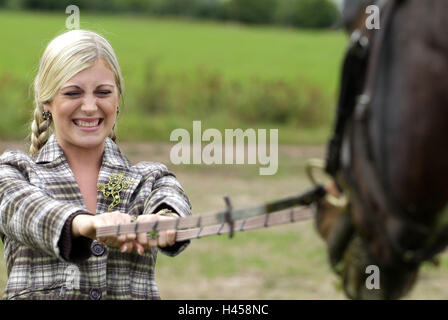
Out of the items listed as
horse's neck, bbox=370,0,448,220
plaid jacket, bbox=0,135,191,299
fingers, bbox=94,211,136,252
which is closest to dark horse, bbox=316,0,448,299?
horse's neck, bbox=370,0,448,220

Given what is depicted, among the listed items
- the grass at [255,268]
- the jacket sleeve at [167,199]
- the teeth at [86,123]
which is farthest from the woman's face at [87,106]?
the grass at [255,268]

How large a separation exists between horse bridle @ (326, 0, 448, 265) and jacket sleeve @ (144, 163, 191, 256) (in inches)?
36.2

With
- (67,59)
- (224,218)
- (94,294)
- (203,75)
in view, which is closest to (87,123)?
(67,59)

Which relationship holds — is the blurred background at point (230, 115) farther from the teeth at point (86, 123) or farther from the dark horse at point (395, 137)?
the teeth at point (86, 123)

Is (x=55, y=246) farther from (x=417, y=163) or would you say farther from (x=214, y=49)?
(x=214, y=49)

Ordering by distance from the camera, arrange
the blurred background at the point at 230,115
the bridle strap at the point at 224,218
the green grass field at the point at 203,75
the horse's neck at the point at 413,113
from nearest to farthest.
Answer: the horse's neck at the point at 413,113 < the bridle strap at the point at 224,218 < the blurred background at the point at 230,115 < the green grass field at the point at 203,75

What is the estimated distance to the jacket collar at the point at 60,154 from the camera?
258 cm

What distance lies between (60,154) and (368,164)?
131cm

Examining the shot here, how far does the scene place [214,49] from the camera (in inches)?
1490

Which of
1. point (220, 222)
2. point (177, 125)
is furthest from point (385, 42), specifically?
point (177, 125)

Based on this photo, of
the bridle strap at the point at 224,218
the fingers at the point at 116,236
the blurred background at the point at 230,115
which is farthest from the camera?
the blurred background at the point at 230,115

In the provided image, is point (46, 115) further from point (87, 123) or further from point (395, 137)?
point (395, 137)

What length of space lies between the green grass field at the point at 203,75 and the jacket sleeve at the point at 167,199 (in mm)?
724
